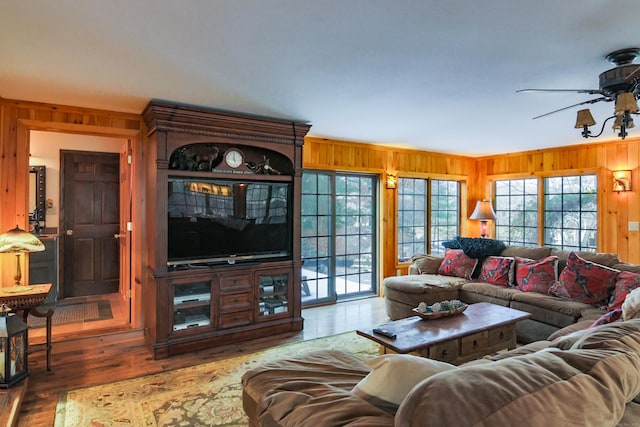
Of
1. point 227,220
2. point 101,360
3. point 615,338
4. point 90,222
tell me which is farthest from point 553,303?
point 90,222

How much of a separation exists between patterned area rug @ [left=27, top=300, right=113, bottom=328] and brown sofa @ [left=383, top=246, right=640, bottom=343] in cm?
353

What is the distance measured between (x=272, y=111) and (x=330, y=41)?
1636mm

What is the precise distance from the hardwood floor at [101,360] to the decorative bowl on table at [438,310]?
1.32 m

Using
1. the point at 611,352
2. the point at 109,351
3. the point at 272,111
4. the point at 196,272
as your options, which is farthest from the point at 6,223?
the point at 611,352

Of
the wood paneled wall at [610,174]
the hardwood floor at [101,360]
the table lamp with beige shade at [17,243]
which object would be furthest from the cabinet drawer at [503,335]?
the table lamp with beige shade at [17,243]

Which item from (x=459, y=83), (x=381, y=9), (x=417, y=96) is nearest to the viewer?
(x=381, y=9)

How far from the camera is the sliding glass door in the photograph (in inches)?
206

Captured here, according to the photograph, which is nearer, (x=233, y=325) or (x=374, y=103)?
(x=374, y=103)

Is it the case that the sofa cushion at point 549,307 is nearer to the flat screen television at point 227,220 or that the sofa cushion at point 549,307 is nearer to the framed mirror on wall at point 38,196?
the flat screen television at point 227,220

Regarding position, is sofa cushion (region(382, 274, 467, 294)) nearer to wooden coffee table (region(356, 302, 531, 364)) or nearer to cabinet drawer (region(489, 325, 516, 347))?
wooden coffee table (region(356, 302, 531, 364))

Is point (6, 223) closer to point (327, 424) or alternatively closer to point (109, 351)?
point (109, 351)

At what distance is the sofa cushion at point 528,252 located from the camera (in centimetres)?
440

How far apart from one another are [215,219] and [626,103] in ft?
11.0

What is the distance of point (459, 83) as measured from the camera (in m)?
2.91
